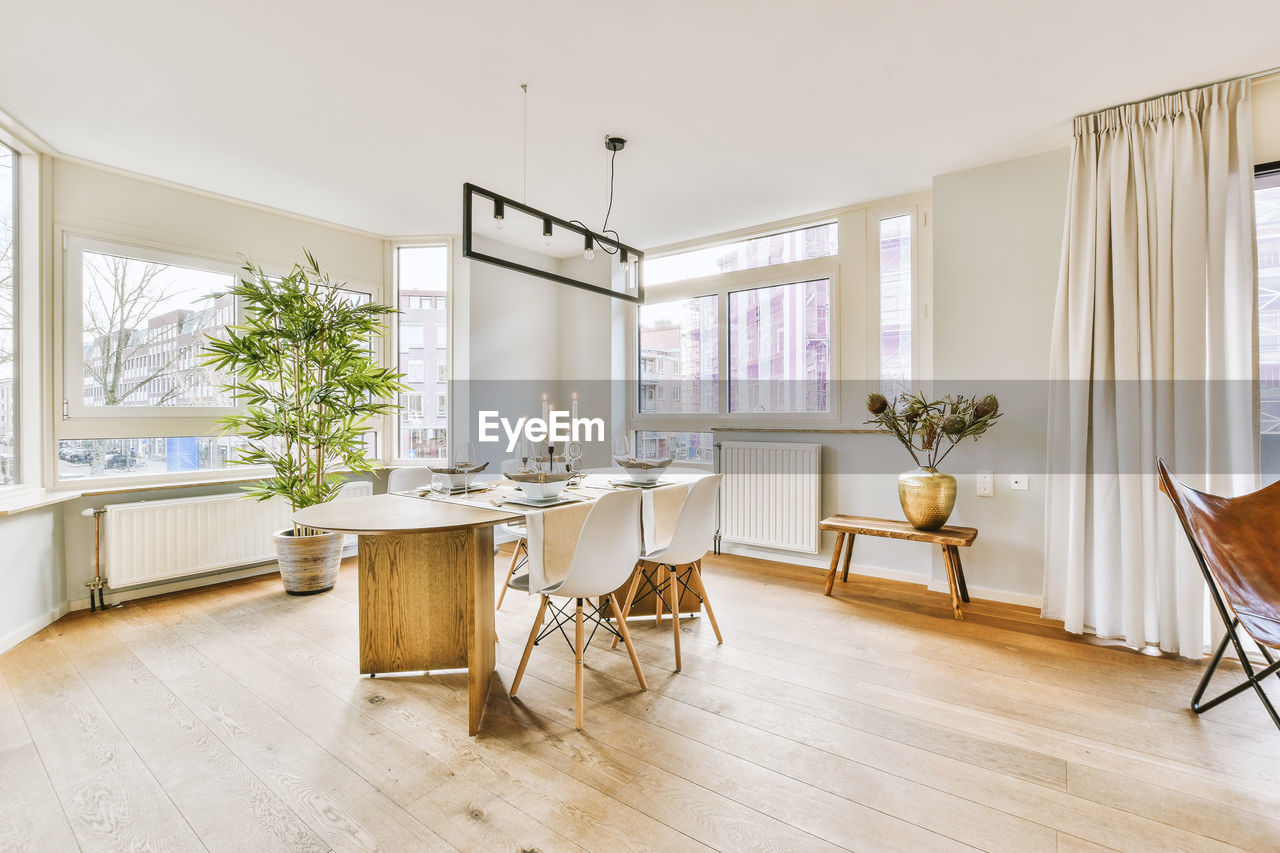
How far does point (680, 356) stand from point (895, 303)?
1.89 meters

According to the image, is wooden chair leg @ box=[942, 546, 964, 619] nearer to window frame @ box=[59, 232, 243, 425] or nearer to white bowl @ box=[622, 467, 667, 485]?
white bowl @ box=[622, 467, 667, 485]

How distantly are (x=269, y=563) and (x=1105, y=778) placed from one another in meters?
4.85

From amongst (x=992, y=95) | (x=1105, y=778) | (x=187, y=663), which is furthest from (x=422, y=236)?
(x=1105, y=778)

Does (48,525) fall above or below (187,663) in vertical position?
above

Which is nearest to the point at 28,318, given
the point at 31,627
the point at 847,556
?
the point at 31,627

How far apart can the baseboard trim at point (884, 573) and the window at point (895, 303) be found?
1.27 meters

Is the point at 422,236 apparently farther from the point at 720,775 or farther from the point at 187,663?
the point at 720,775

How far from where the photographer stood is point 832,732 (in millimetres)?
2070

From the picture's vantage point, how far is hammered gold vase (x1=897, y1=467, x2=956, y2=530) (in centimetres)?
333

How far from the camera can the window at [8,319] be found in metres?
3.00

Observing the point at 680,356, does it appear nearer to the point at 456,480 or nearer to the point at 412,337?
the point at 412,337

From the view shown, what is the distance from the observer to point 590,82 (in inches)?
103

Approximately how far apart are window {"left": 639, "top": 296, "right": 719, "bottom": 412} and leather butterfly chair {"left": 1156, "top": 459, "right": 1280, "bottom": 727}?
313cm

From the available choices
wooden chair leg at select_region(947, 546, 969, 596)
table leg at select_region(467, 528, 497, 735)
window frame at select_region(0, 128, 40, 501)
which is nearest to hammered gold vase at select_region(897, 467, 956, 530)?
wooden chair leg at select_region(947, 546, 969, 596)
